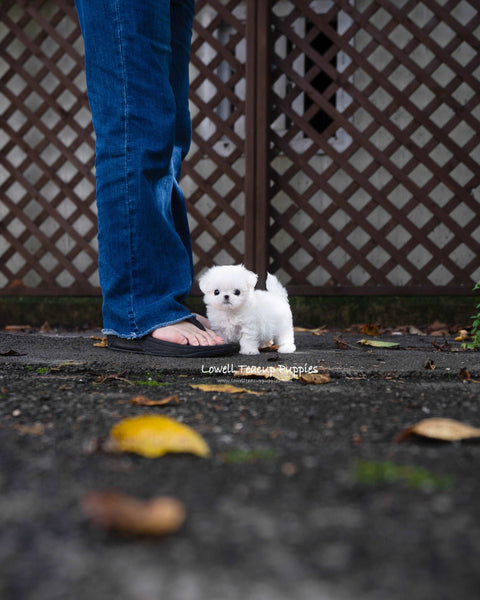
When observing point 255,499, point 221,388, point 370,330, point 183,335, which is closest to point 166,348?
point 183,335

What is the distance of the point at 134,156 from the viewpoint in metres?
1.50

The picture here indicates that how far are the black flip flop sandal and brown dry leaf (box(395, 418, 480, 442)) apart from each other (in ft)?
2.87

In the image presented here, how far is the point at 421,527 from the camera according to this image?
1.43ft

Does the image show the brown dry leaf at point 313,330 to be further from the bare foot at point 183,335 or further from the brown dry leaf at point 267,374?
the brown dry leaf at point 267,374

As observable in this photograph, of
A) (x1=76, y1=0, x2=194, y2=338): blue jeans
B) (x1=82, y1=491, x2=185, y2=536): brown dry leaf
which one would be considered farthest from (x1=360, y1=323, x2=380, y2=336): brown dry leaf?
(x1=82, y1=491, x2=185, y2=536): brown dry leaf

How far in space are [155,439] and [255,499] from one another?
0.17 metres

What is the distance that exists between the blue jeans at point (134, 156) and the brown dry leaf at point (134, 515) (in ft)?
3.61

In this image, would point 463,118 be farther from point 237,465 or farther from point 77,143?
point 237,465

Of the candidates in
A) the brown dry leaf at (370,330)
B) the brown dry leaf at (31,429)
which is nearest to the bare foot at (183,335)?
the brown dry leaf at (31,429)

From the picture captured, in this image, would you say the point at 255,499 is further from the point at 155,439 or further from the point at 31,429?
the point at 31,429

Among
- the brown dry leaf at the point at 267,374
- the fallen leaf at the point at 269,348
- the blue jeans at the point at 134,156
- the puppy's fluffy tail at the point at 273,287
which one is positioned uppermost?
the blue jeans at the point at 134,156

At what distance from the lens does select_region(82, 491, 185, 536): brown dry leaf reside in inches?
16.5

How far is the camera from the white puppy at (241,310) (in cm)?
174

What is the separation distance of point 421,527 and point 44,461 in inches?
14.7
